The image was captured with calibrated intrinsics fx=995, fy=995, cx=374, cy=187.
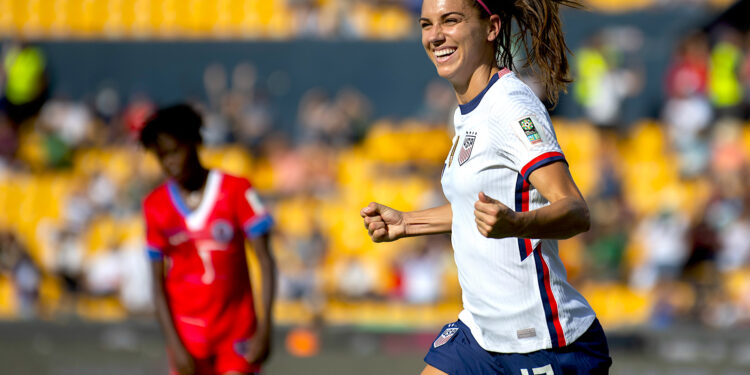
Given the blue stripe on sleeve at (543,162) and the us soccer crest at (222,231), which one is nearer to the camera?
the blue stripe on sleeve at (543,162)

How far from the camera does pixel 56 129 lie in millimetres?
14375

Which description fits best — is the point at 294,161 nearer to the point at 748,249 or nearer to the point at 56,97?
the point at 56,97

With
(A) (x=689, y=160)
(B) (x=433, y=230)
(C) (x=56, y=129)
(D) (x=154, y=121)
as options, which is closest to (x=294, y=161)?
(C) (x=56, y=129)

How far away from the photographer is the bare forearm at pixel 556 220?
9.70 feet

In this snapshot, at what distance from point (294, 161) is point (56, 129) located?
384 centimetres

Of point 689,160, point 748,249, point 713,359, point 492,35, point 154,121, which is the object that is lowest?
point 713,359

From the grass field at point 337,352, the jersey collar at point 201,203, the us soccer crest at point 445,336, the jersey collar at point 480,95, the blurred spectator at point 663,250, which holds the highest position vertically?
the jersey collar at point 480,95

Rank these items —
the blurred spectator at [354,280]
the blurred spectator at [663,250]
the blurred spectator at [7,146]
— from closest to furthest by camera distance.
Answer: the blurred spectator at [663,250] → the blurred spectator at [354,280] → the blurred spectator at [7,146]

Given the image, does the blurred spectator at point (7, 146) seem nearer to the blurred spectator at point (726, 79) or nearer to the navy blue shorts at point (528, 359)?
the blurred spectator at point (726, 79)

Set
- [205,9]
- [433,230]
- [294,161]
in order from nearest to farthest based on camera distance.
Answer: [433,230], [294,161], [205,9]

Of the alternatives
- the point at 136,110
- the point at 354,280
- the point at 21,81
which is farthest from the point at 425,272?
the point at 21,81

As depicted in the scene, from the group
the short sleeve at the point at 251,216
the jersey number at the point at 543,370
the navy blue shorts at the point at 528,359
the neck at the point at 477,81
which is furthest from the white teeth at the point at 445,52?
the short sleeve at the point at 251,216

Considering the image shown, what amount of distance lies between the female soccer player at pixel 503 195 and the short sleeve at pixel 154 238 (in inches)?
87.3

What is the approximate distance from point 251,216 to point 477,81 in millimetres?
2213
